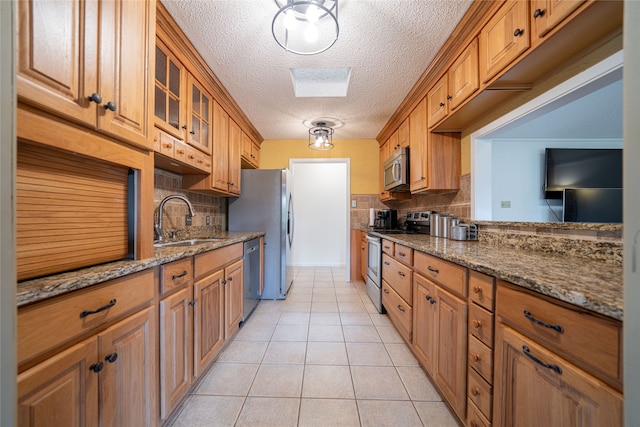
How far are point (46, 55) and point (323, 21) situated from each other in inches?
58.6

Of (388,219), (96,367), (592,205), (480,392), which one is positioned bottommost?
(480,392)

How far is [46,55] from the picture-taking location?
2.37ft

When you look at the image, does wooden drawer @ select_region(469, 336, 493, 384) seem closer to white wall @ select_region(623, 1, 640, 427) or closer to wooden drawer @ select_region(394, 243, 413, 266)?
white wall @ select_region(623, 1, 640, 427)

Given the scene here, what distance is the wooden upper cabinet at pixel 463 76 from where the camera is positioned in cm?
157

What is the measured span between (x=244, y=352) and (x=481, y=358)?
1624 millimetres

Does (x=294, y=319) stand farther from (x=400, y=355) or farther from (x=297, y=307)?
(x=400, y=355)

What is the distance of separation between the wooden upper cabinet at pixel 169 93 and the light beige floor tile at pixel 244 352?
1677 mm

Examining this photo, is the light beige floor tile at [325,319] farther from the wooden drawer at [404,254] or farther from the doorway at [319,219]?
the doorway at [319,219]

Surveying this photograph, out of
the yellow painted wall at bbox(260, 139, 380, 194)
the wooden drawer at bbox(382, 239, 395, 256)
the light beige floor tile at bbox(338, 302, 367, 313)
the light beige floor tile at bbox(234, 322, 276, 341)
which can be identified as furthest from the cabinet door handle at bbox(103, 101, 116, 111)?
the yellow painted wall at bbox(260, 139, 380, 194)

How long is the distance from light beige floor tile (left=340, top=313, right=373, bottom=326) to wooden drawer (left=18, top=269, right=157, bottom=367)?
1.92 meters

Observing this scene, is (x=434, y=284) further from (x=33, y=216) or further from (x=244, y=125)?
(x=244, y=125)

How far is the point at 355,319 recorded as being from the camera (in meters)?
2.54

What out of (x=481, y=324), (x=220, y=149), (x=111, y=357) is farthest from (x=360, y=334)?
(x=220, y=149)

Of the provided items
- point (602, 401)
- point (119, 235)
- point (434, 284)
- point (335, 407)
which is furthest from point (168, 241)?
point (602, 401)
